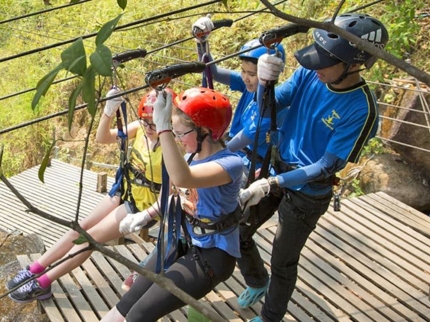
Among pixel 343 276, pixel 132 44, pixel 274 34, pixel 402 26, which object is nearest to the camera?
pixel 274 34

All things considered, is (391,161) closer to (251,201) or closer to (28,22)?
(251,201)

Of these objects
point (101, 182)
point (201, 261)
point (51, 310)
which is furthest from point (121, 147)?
point (101, 182)

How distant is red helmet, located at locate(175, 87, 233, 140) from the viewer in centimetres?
241

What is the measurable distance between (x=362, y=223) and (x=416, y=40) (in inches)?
134

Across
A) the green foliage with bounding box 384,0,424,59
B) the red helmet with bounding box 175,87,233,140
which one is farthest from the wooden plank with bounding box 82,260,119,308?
the green foliage with bounding box 384,0,424,59

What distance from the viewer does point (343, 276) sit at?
3732 mm

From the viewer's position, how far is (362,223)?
4.32 m

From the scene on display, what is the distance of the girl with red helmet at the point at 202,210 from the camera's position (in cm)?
242

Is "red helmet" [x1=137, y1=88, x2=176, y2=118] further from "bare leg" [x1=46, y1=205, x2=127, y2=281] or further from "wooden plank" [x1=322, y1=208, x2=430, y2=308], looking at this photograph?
"wooden plank" [x1=322, y1=208, x2=430, y2=308]

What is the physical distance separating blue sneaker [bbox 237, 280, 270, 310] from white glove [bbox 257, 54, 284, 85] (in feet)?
3.95

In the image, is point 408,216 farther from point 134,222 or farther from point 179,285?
point 179,285

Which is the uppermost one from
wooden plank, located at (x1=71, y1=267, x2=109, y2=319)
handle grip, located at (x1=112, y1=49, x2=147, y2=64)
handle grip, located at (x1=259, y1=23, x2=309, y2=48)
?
handle grip, located at (x1=259, y1=23, x2=309, y2=48)

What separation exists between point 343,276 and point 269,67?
1.64 meters

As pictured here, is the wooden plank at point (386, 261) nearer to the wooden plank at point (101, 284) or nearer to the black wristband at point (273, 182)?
the black wristband at point (273, 182)
